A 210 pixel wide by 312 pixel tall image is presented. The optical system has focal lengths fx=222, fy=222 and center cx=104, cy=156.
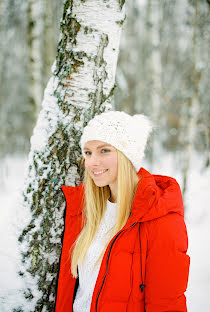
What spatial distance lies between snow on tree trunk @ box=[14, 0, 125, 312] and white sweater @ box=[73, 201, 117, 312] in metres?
0.26

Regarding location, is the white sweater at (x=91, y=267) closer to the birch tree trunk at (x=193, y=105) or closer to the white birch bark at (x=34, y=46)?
the birch tree trunk at (x=193, y=105)

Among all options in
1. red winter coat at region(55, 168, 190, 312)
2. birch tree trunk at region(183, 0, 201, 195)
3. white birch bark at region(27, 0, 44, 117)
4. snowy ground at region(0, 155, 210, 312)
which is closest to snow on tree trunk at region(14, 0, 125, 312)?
snowy ground at region(0, 155, 210, 312)

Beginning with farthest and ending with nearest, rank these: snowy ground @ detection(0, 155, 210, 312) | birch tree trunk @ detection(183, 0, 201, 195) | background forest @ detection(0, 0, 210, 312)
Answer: birch tree trunk @ detection(183, 0, 201, 195), background forest @ detection(0, 0, 210, 312), snowy ground @ detection(0, 155, 210, 312)

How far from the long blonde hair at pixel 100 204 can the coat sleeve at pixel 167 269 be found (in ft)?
0.99

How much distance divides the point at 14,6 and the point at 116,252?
7.92 m

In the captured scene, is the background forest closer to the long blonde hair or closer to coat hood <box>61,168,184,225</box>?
the long blonde hair

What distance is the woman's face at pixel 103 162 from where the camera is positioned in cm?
156

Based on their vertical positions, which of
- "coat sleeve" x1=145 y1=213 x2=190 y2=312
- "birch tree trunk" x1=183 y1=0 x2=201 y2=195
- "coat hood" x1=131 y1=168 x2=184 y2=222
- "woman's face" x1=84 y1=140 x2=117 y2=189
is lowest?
"coat sleeve" x1=145 y1=213 x2=190 y2=312

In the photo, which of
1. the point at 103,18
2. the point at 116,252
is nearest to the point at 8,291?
the point at 116,252

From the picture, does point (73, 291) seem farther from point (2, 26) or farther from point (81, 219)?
point (2, 26)

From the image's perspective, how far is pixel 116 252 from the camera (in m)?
1.39

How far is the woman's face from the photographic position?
1.56m

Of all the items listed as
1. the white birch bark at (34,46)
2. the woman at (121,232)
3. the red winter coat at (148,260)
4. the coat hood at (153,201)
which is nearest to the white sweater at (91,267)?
the woman at (121,232)

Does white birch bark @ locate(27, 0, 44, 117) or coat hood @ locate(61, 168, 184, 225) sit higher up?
white birch bark @ locate(27, 0, 44, 117)
